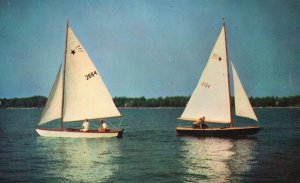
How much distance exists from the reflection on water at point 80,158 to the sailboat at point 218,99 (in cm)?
966

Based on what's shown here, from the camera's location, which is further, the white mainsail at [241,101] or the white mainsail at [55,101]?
the white mainsail at [241,101]

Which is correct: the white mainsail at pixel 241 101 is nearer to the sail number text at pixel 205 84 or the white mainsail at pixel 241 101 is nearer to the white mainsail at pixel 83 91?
the sail number text at pixel 205 84

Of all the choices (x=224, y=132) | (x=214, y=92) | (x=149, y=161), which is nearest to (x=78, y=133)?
(x=149, y=161)

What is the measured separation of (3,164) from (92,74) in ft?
47.5

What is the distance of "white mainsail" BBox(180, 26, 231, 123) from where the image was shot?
138ft

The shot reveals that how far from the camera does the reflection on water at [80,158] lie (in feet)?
74.1

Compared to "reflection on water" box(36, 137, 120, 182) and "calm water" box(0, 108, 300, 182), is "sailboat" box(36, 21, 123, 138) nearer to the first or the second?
"reflection on water" box(36, 137, 120, 182)

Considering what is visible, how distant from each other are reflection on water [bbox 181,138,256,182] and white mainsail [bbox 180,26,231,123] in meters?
3.11

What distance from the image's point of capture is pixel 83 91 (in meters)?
39.5

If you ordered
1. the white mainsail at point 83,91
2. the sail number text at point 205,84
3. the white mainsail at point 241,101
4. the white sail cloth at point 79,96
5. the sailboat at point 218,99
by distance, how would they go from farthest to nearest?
the sail number text at point 205,84
the sailboat at point 218,99
the white mainsail at point 241,101
the white sail cloth at point 79,96
the white mainsail at point 83,91

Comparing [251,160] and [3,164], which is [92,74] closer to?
[3,164]

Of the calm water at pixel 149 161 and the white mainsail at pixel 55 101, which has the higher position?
the white mainsail at pixel 55 101

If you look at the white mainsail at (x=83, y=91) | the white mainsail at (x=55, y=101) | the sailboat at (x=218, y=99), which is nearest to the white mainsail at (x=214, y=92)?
the sailboat at (x=218, y=99)

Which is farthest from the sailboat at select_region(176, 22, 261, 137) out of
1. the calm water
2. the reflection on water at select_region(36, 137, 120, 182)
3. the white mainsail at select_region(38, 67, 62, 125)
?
the white mainsail at select_region(38, 67, 62, 125)
